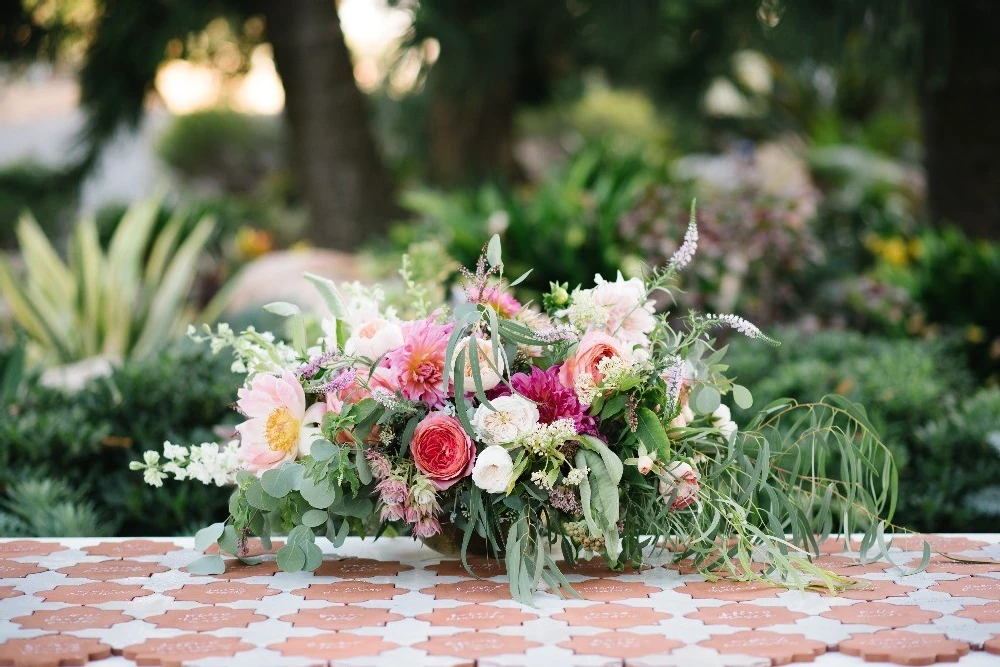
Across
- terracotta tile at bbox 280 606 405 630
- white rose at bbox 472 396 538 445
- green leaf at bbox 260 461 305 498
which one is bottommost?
terracotta tile at bbox 280 606 405 630

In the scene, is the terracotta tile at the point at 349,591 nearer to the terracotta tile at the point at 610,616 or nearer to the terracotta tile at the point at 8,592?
the terracotta tile at the point at 610,616

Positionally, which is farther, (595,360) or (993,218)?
(993,218)

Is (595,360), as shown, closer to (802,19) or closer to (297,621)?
(297,621)

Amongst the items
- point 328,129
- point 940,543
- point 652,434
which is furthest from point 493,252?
point 328,129

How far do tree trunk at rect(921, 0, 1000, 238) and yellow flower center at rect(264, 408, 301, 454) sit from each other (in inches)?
201

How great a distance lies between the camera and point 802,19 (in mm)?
5559

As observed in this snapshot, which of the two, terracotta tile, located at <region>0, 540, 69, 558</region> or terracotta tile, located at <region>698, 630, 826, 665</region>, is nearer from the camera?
terracotta tile, located at <region>698, 630, 826, 665</region>

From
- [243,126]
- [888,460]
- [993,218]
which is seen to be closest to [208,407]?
[888,460]

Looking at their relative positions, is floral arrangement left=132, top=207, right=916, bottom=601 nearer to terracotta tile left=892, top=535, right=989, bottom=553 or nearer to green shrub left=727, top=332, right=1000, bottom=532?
terracotta tile left=892, top=535, right=989, bottom=553

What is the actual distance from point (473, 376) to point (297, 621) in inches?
16.5

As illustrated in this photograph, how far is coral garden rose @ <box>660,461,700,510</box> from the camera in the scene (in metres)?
1.62

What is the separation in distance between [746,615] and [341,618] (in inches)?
21.4

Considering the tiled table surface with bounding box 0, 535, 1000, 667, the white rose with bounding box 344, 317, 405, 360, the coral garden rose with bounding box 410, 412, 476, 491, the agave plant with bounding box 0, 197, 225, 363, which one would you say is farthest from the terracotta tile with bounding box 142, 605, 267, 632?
the agave plant with bounding box 0, 197, 225, 363

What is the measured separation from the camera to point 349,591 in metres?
1.53
